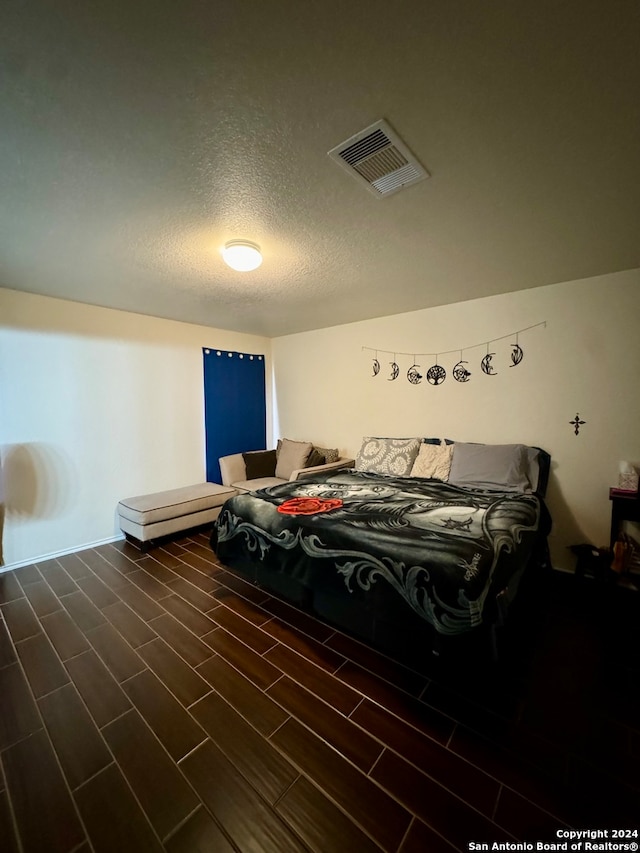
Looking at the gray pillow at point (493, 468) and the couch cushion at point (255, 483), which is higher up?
the gray pillow at point (493, 468)

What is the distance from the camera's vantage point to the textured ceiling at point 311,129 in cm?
88

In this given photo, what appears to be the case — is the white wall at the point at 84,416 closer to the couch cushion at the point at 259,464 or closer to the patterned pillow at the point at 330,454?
the couch cushion at the point at 259,464

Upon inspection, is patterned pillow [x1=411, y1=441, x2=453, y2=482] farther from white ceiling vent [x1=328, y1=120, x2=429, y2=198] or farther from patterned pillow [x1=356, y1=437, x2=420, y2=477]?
white ceiling vent [x1=328, y1=120, x2=429, y2=198]

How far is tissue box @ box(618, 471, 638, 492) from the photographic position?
2.33 metres

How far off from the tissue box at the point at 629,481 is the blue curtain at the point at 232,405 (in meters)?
4.10

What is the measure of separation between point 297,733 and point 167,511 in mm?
2399

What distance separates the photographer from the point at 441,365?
3.34m

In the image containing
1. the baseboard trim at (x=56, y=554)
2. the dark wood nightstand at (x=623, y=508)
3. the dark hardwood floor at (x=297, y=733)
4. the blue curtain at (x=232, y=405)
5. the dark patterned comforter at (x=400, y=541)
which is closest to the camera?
the dark hardwood floor at (x=297, y=733)

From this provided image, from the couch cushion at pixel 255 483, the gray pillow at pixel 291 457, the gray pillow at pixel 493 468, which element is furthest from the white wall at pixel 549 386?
the couch cushion at pixel 255 483

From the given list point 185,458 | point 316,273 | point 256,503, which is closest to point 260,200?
point 316,273

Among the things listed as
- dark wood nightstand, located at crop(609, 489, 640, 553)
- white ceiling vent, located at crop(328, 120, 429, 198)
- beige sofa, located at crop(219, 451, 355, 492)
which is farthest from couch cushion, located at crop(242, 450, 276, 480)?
dark wood nightstand, located at crop(609, 489, 640, 553)

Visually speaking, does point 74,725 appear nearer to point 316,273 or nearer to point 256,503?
point 256,503

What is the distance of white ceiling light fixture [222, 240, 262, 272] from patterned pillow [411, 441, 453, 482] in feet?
7.47

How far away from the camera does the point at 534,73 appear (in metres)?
1.01
